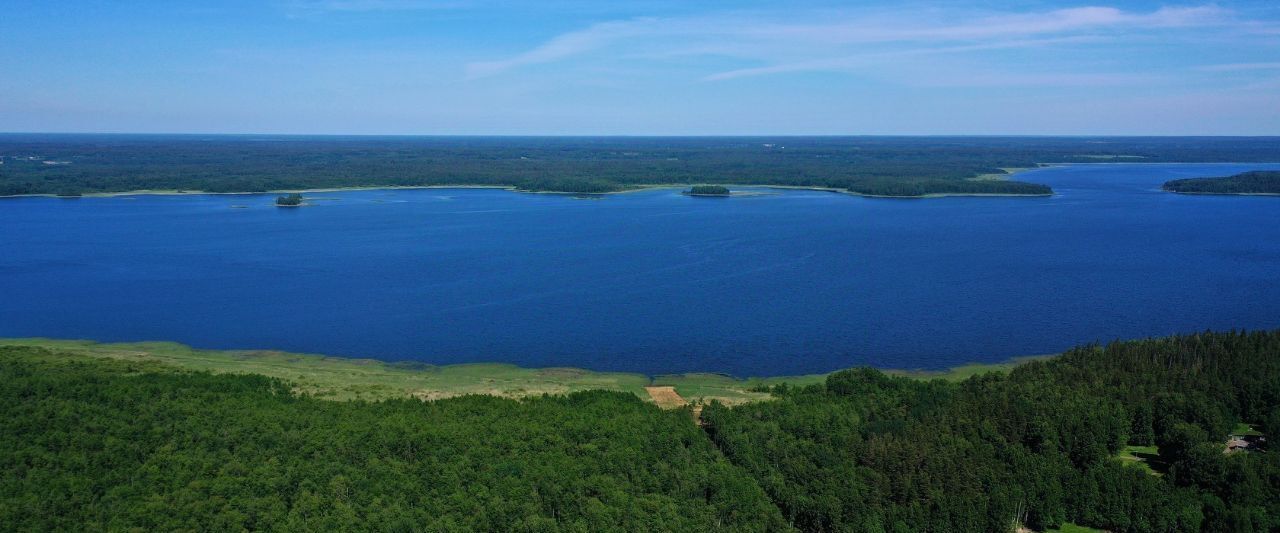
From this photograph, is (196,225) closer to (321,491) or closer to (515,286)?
(515,286)

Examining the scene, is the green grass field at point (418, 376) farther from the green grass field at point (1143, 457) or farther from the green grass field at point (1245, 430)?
the green grass field at point (1245, 430)

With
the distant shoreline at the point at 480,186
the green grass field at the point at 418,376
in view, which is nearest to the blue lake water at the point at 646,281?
the green grass field at the point at 418,376

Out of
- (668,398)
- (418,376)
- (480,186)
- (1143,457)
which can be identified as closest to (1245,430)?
(1143,457)

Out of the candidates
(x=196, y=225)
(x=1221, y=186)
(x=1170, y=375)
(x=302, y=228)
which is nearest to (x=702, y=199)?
(x=302, y=228)

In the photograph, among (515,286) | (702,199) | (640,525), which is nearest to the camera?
(640,525)

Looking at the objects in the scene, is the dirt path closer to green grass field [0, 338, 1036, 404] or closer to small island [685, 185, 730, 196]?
green grass field [0, 338, 1036, 404]

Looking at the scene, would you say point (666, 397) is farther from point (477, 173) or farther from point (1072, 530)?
point (477, 173)

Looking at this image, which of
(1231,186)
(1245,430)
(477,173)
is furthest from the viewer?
(477,173)
